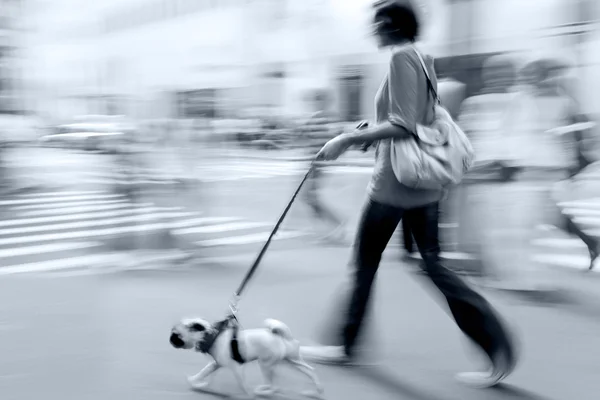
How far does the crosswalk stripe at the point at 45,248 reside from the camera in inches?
296

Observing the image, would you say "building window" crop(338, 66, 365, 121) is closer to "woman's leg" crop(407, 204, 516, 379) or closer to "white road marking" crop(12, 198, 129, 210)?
"white road marking" crop(12, 198, 129, 210)

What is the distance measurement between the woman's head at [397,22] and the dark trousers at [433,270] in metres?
0.76

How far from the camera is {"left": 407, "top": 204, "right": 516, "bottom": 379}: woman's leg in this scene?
3520 mm

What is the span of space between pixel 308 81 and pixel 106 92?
920cm

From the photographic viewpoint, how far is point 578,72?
14883 mm

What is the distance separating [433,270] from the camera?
356 cm

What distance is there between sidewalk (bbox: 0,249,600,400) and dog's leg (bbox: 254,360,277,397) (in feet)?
0.59

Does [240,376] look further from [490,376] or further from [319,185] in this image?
[319,185]

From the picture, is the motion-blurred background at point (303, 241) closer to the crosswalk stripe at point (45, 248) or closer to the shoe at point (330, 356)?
the crosswalk stripe at point (45, 248)

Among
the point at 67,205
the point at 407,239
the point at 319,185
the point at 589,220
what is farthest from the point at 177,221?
the point at 589,220

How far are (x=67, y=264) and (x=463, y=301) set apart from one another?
4368mm

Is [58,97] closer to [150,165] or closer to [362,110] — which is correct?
[362,110]

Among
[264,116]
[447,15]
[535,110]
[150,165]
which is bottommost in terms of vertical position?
[264,116]

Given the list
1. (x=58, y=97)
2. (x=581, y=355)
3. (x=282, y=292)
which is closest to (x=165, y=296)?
(x=282, y=292)
